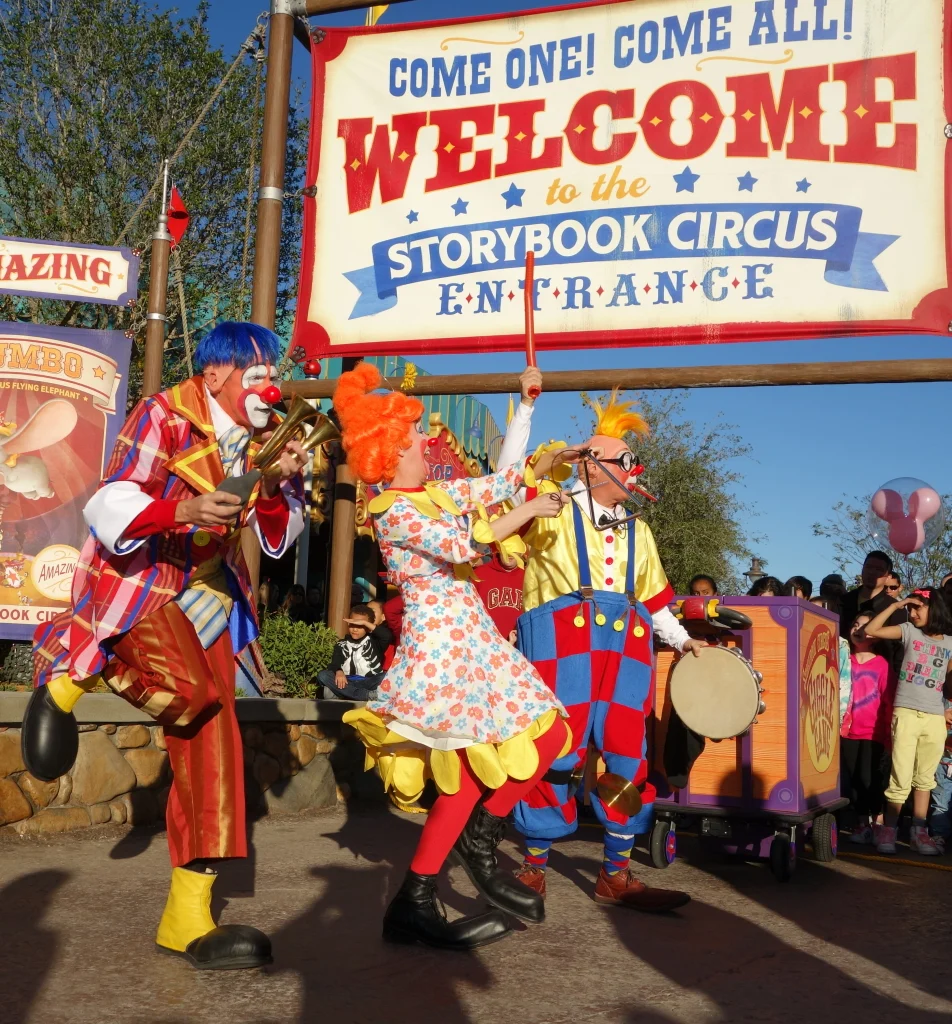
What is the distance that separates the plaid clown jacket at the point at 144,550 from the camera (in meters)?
3.29

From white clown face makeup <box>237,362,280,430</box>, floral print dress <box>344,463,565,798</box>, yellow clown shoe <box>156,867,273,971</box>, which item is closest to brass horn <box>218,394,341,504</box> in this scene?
white clown face makeup <box>237,362,280,430</box>

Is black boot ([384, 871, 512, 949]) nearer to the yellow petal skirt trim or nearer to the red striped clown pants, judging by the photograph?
the yellow petal skirt trim

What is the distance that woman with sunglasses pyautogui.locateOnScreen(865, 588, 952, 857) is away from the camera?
20.7ft

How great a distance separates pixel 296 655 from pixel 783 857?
3905 mm

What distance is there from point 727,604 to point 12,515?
17.3 ft

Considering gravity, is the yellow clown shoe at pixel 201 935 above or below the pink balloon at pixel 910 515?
below

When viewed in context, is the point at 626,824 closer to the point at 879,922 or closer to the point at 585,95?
the point at 879,922

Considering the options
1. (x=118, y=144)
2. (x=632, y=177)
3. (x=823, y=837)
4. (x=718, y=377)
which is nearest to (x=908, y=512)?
(x=718, y=377)

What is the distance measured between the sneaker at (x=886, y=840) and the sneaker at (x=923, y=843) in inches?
4.3

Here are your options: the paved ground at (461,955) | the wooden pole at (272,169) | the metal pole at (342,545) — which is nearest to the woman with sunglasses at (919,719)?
the paved ground at (461,955)

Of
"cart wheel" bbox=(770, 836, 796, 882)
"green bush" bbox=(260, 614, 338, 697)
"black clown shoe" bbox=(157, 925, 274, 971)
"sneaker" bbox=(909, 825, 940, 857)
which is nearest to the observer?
"black clown shoe" bbox=(157, 925, 274, 971)

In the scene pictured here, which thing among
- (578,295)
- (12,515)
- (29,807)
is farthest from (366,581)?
(29,807)

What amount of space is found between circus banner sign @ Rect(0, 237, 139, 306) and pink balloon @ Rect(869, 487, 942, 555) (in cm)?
600

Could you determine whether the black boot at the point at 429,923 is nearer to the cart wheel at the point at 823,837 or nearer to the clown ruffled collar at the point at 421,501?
the clown ruffled collar at the point at 421,501
